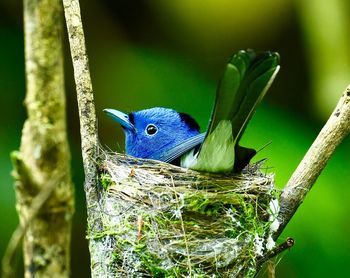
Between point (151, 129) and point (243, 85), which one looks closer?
point (243, 85)

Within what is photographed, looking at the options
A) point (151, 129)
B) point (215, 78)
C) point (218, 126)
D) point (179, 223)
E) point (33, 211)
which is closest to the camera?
point (33, 211)

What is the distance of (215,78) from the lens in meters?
5.05

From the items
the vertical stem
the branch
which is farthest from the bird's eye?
the branch

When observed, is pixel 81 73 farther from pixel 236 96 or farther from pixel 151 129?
pixel 151 129

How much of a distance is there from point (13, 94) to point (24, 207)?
127 inches

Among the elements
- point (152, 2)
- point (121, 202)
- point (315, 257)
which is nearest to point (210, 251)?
point (121, 202)

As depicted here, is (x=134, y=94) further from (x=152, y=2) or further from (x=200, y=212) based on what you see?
(x=200, y=212)

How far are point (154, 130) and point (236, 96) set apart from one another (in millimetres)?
1208

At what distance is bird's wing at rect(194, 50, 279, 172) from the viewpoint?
102 inches

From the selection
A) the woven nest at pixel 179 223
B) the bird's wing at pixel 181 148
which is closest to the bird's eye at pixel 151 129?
the bird's wing at pixel 181 148

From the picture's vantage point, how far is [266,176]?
3.35 m

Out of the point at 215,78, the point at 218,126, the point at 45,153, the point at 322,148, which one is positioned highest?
the point at 215,78

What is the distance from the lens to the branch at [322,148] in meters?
2.72

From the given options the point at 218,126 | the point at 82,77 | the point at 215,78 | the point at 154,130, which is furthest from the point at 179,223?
the point at 215,78
